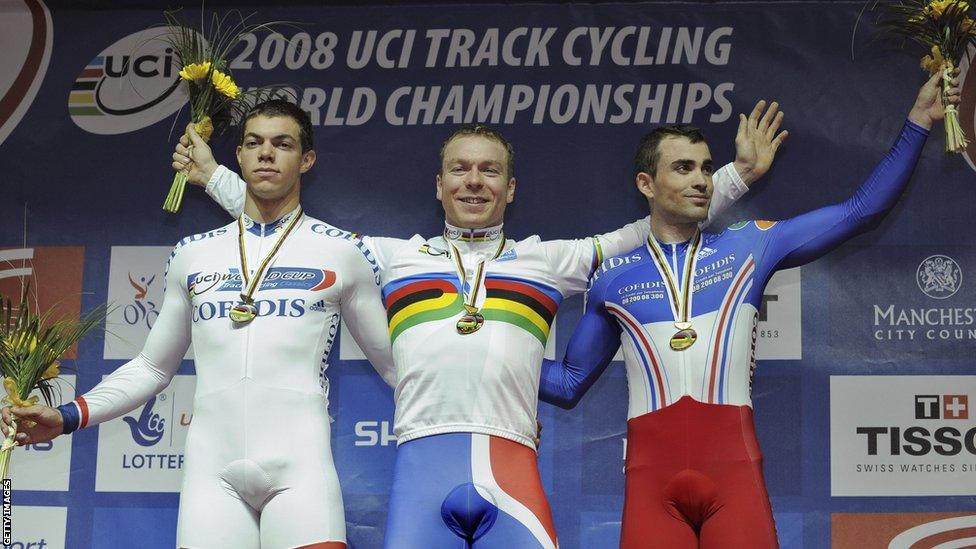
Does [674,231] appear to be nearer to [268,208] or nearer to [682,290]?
[682,290]

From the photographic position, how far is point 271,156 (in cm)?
356

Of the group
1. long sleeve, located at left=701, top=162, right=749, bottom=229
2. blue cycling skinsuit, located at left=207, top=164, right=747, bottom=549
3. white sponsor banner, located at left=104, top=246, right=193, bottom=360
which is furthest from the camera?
white sponsor banner, located at left=104, top=246, right=193, bottom=360

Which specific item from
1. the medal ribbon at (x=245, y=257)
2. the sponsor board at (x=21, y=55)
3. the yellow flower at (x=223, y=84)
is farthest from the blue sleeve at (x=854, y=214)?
→ the sponsor board at (x=21, y=55)

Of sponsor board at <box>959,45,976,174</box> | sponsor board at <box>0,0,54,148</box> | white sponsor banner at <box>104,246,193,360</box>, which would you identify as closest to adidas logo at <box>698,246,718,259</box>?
sponsor board at <box>959,45,976,174</box>

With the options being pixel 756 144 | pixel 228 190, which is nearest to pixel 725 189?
pixel 756 144

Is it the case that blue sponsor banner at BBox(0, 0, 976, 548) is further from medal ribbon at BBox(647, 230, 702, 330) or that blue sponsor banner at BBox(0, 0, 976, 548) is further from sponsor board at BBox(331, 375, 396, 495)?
medal ribbon at BBox(647, 230, 702, 330)

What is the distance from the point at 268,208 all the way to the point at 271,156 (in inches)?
6.0

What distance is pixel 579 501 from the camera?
419 cm

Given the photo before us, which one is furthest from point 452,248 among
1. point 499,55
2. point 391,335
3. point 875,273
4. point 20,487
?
point 20,487

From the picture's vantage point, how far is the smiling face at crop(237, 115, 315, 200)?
3.54 meters

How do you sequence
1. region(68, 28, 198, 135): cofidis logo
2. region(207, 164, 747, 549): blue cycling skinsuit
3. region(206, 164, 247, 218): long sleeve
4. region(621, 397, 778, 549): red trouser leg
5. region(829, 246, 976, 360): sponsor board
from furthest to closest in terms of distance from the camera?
1. region(68, 28, 198, 135): cofidis logo
2. region(829, 246, 976, 360): sponsor board
3. region(206, 164, 247, 218): long sleeve
4. region(621, 397, 778, 549): red trouser leg
5. region(207, 164, 747, 549): blue cycling skinsuit

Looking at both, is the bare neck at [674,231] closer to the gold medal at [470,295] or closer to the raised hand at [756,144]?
the raised hand at [756,144]

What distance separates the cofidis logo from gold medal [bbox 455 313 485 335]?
1795mm

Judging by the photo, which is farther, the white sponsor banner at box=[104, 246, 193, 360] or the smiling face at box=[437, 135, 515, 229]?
the white sponsor banner at box=[104, 246, 193, 360]
